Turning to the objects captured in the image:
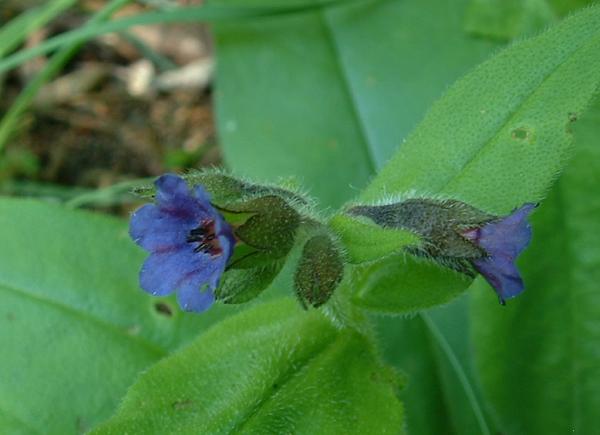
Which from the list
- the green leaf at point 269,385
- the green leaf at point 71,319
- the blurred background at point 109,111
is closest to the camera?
the green leaf at point 269,385

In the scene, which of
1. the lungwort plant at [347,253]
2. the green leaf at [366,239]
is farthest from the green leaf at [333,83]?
the green leaf at [366,239]

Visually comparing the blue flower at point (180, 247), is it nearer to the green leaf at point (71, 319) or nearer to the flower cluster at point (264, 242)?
the flower cluster at point (264, 242)

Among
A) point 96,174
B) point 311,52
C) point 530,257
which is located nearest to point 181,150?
point 96,174

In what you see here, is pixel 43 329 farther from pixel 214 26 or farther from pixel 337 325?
pixel 214 26

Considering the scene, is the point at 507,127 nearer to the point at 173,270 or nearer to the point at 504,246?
the point at 504,246

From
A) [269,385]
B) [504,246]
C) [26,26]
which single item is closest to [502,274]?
[504,246]

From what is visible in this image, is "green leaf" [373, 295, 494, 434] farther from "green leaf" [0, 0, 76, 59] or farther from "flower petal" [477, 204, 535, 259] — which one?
"green leaf" [0, 0, 76, 59]
